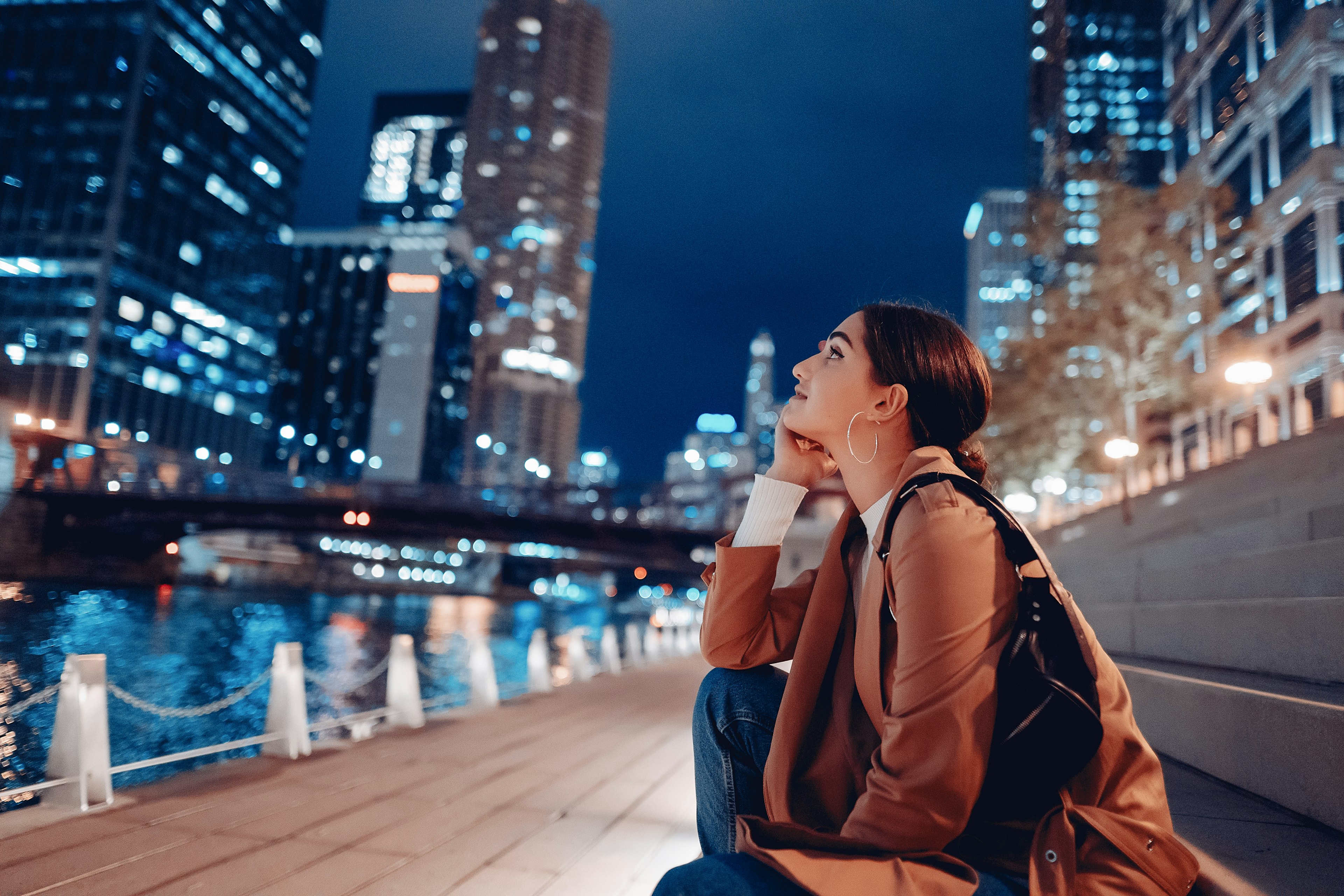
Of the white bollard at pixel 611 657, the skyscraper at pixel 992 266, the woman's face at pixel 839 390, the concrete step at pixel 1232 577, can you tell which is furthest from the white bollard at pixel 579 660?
the skyscraper at pixel 992 266

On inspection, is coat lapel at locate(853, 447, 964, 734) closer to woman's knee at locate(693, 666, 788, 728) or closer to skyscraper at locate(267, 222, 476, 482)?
woman's knee at locate(693, 666, 788, 728)

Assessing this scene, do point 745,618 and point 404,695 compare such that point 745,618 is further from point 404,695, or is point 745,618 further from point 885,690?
point 404,695

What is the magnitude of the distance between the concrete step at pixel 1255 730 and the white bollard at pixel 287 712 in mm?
5155

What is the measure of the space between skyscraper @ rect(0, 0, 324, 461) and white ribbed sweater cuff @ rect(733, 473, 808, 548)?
66696 millimetres

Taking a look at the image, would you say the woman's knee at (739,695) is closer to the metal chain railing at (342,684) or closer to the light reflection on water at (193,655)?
the light reflection on water at (193,655)

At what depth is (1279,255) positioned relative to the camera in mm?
27922

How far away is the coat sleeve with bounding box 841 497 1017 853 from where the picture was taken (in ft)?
3.52

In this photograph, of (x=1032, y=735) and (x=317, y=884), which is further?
(x=317, y=884)

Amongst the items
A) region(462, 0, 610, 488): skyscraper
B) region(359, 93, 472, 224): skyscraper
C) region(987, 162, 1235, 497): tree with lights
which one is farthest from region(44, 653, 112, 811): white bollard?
region(359, 93, 472, 224): skyscraper

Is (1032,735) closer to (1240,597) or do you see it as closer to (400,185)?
(1240,597)

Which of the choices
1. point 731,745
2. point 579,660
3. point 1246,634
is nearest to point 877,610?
point 731,745

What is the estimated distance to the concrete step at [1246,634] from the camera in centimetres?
249

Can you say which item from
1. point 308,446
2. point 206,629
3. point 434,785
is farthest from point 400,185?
point 434,785

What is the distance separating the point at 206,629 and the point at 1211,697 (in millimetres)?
26042
